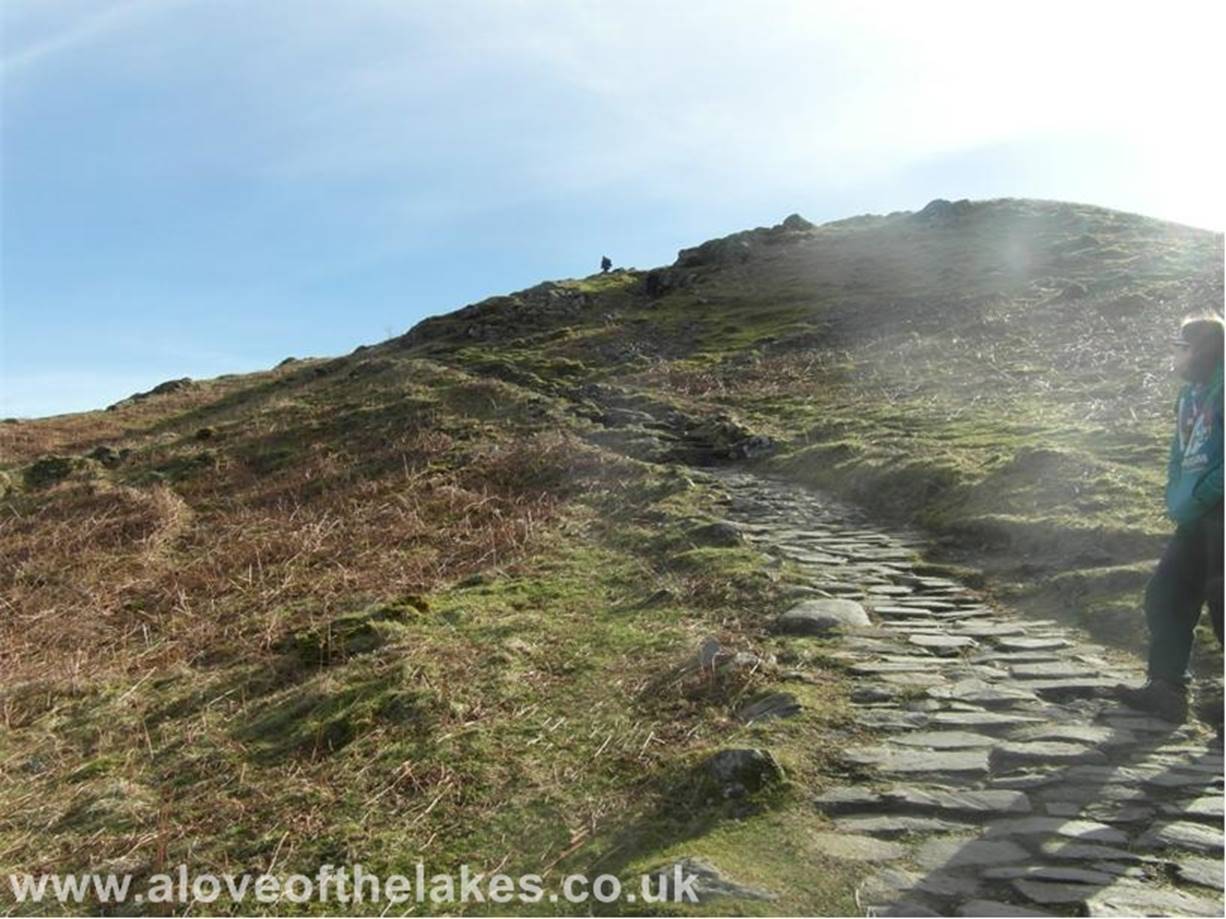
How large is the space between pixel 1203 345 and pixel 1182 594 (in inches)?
56.3

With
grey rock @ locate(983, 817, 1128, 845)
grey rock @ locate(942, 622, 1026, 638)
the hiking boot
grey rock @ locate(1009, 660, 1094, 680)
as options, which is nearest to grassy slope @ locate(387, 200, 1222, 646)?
grey rock @ locate(942, 622, 1026, 638)

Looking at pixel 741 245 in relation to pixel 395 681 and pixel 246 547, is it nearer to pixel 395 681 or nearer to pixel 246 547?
pixel 246 547

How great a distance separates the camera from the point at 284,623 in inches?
365

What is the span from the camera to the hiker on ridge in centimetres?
529

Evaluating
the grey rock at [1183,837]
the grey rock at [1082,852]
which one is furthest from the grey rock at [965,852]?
the grey rock at [1183,837]

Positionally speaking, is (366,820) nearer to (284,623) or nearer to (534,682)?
(534,682)

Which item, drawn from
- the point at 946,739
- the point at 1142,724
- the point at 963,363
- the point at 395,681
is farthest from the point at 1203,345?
the point at 963,363

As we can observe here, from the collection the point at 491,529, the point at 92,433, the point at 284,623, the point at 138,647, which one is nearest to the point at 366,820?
the point at 284,623

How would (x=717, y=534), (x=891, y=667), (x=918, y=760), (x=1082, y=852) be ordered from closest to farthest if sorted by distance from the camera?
1. (x=1082, y=852)
2. (x=918, y=760)
3. (x=891, y=667)
4. (x=717, y=534)

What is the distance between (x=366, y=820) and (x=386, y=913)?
34.5 inches

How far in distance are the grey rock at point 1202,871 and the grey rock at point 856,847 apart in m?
1.08

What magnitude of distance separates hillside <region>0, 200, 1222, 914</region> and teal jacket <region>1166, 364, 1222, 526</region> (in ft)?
5.13

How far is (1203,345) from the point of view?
5.35 metres

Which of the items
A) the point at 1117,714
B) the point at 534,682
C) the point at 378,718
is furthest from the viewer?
the point at 534,682
